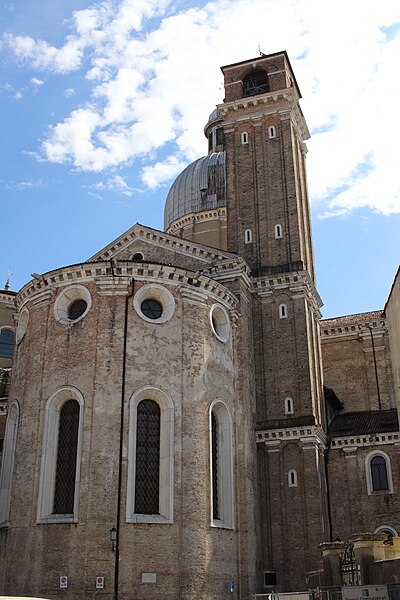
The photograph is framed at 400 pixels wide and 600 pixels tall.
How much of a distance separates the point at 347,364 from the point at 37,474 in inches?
773

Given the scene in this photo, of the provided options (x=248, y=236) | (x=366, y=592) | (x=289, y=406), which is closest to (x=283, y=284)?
(x=248, y=236)

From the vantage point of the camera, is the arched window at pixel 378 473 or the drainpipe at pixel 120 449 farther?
the arched window at pixel 378 473

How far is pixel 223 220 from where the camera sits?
43.2 metres

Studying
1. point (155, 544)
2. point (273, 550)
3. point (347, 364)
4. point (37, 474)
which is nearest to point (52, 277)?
point (37, 474)

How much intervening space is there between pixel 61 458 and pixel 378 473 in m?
13.5

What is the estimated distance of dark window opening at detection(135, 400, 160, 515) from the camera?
894 inches

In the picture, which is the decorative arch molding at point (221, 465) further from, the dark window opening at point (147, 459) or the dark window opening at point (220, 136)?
the dark window opening at point (220, 136)

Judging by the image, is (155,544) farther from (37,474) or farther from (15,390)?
(15,390)

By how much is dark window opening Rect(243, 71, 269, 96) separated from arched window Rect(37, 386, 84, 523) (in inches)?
799

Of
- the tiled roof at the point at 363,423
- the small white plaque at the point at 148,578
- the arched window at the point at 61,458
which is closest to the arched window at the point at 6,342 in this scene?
the arched window at the point at 61,458

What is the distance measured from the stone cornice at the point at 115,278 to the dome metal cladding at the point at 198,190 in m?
19.1

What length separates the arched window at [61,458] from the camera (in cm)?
2258

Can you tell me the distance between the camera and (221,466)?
83.0ft

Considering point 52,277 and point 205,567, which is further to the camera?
point 52,277
